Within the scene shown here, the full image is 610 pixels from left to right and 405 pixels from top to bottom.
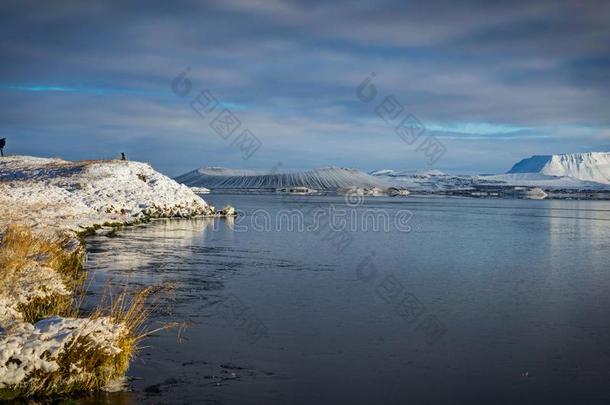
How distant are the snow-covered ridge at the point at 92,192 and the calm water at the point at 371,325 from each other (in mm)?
7331

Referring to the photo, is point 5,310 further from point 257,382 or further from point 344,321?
point 344,321

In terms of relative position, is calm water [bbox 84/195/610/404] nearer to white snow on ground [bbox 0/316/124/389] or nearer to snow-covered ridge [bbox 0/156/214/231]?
white snow on ground [bbox 0/316/124/389]

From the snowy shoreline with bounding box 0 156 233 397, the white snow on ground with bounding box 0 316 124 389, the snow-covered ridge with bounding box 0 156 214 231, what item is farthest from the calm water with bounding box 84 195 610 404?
the snow-covered ridge with bounding box 0 156 214 231

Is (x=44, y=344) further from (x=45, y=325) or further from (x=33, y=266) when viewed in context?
(x=33, y=266)

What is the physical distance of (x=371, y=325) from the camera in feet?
32.7

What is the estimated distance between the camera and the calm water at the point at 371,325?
7004mm

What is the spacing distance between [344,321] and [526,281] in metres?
6.28

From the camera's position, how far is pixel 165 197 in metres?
35.5

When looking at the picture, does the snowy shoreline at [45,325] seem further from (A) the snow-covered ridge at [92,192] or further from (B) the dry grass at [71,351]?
(A) the snow-covered ridge at [92,192]

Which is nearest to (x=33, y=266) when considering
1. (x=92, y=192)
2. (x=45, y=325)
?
(x=45, y=325)

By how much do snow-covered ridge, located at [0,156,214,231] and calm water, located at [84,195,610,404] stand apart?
733cm

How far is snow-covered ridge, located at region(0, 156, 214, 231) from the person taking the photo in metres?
26.0

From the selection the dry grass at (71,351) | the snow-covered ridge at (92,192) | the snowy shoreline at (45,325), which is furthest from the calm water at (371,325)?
the snow-covered ridge at (92,192)

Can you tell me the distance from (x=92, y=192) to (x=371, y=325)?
2444cm
